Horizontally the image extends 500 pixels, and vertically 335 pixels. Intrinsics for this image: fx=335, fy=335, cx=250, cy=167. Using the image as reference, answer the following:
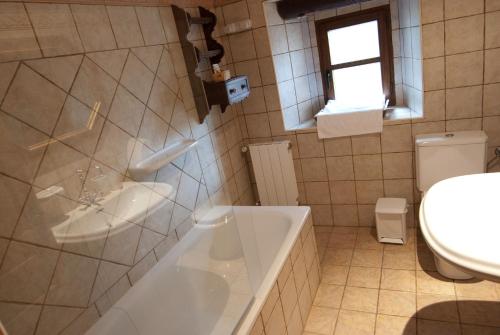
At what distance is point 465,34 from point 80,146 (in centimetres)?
227

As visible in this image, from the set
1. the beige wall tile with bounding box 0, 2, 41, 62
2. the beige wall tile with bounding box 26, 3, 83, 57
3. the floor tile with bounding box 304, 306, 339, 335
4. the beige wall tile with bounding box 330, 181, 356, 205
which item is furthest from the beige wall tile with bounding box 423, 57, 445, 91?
the beige wall tile with bounding box 0, 2, 41, 62

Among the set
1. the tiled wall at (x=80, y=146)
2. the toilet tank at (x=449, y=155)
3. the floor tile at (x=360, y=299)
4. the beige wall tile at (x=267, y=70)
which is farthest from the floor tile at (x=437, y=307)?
the beige wall tile at (x=267, y=70)

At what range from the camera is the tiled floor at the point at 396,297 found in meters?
1.82

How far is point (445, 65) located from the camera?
2162 millimetres

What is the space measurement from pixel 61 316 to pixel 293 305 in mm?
1129

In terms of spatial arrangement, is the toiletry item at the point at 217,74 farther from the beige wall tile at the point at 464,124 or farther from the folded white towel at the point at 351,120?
the beige wall tile at the point at 464,124

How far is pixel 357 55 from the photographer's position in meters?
2.85

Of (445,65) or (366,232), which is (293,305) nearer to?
(366,232)

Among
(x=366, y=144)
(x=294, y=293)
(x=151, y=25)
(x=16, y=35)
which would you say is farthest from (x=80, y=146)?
(x=366, y=144)

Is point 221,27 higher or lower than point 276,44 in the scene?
higher

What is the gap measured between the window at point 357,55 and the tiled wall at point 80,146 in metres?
1.37

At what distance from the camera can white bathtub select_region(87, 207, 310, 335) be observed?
1.59m

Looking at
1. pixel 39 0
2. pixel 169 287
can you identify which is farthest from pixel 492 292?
pixel 39 0

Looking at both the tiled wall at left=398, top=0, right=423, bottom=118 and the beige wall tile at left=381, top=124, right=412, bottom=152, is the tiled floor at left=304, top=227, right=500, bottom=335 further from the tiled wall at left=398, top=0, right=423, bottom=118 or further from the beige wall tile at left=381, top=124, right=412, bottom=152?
the tiled wall at left=398, top=0, right=423, bottom=118
